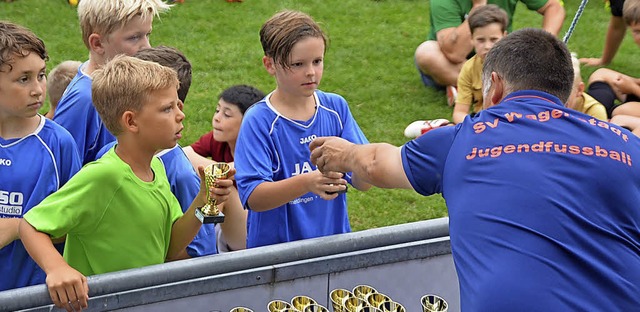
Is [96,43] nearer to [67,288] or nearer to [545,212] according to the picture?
[67,288]

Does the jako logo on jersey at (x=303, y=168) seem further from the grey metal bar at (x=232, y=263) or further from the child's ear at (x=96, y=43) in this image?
the child's ear at (x=96, y=43)

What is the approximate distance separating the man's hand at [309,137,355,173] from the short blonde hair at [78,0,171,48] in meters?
1.33

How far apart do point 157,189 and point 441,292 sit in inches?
54.8

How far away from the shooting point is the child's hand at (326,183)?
4004 mm

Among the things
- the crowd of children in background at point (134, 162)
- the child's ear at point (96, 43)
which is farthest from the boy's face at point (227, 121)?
the child's ear at point (96, 43)

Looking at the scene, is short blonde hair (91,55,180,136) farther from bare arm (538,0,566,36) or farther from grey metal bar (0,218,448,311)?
bare arm (538,0,566,36)

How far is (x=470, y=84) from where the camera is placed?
306 inches

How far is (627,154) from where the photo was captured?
129 inches

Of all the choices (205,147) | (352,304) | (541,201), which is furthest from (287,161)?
(205,147)

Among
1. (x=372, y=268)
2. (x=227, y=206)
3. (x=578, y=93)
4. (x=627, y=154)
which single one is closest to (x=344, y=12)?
(x=578, y=93)

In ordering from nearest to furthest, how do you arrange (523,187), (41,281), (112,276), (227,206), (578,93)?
(523,187) → (112,276) → (41,281) → (227,206) → (578,93)

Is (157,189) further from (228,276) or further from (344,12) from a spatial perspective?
(344,12)

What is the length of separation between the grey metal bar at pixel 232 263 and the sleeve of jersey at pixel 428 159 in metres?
0.47

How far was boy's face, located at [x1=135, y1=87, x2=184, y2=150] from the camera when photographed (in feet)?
12.3
